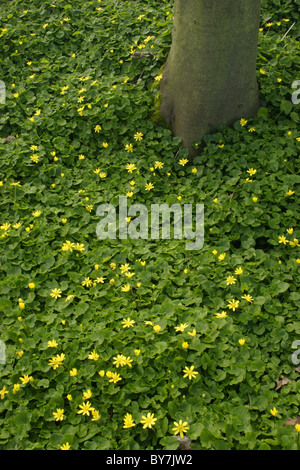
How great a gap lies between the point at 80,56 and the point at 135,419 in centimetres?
405

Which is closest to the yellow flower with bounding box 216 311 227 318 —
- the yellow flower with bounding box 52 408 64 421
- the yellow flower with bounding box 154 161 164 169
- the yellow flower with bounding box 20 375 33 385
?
the yellow flower with bounding box 52 408 64 421

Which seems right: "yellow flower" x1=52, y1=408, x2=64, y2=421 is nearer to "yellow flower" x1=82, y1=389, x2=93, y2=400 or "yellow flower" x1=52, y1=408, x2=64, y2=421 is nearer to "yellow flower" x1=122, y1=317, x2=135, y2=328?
"yellow flower" x1=82, y1=389, x2=93, y2=400

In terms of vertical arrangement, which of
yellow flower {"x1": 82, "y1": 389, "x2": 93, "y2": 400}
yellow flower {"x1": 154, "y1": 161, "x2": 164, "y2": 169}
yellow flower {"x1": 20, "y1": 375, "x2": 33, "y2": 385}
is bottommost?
yellow flower {"x1": 20, "y1": 375, "x2": 33, "y2": 385}

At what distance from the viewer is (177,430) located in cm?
229

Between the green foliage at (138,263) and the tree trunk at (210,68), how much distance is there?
0.17 m

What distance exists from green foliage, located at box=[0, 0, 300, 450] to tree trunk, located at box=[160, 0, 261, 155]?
0.17 metres

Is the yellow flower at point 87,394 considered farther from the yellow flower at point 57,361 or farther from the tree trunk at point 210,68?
the tree trunk at point 210,68

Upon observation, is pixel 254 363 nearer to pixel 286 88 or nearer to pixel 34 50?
pixel 286 88

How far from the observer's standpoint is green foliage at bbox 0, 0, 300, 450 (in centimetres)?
244

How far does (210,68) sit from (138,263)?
5.55 ft

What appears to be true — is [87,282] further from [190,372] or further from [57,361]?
[190,372]

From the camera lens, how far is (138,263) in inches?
124

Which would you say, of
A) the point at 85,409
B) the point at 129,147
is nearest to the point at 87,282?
the point at 85,409

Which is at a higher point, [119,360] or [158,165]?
[158,165]
